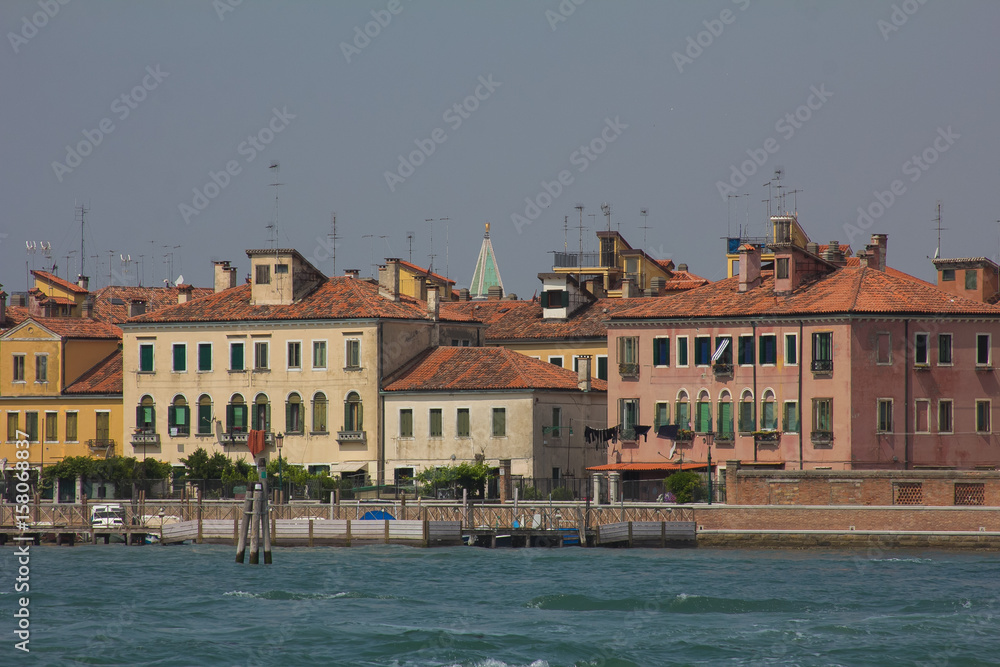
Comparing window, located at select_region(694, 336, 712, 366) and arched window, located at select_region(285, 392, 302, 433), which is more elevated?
window, located at select_region(694, 336, 712, 366)

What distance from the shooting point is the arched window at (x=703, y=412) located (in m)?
68.6

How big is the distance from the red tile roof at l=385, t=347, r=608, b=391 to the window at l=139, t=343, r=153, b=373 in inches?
389

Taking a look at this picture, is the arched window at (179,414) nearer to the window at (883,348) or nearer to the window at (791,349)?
the window at (791,349)

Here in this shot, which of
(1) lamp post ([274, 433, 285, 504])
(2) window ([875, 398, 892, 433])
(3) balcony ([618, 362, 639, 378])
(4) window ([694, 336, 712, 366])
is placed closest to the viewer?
(2) window ([875, 398, 892, 433])

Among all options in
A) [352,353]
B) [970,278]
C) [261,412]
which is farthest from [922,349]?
[261,412]

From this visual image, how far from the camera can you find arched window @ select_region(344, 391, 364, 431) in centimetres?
7375

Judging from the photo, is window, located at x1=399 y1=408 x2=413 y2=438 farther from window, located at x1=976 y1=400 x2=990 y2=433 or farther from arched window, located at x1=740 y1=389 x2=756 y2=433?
window, located at x1=976 y1=400 x2=990 y2=433

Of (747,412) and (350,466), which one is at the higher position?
(747,412)

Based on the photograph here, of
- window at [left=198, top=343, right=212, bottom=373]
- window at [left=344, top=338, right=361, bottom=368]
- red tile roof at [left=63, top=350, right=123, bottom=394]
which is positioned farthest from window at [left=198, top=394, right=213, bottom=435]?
window at [left=344, top=338, right=361, bottom=368]

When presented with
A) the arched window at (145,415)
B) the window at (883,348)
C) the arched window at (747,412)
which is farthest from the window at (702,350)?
the arched window at (145,415)

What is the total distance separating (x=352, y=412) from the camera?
7388 centimetres

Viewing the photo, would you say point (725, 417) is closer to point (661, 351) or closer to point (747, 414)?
point (747, 414)

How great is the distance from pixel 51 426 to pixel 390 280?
14.9 meters

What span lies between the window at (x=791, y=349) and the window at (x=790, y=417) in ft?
4.63
